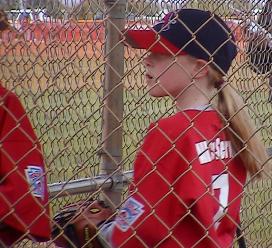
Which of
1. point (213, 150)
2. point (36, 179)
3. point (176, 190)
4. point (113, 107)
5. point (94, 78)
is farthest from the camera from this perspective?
point (94, 78)

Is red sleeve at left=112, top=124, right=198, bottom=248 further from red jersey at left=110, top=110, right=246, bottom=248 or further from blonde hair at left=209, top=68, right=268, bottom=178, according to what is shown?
blonde hair at left=209, top=68, right=268, bottom=178

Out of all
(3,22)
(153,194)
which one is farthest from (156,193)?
(3,22)

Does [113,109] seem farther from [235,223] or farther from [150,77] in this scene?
[235,223]

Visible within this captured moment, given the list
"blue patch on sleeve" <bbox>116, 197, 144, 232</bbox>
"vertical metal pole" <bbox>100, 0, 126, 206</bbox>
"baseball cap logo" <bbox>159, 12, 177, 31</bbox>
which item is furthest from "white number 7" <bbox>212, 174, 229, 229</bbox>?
"vertical metal pole" <bbox>100, 0, 126, 206</bbox>

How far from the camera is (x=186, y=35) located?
7.84 feet

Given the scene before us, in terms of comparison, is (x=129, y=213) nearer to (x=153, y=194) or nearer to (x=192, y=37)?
(x=153, y=194)

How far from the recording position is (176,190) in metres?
2.13

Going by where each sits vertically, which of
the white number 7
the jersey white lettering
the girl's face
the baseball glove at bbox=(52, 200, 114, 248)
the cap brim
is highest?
the cap brim

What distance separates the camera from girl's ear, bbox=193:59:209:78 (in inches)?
92.4

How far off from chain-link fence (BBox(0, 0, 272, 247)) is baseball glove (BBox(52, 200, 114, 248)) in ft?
0.25

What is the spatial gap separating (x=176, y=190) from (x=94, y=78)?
258 cm

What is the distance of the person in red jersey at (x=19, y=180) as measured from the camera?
2346mm

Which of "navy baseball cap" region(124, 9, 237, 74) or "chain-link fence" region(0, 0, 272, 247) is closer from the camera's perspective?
"navy baseball cap" region(124, 9, 237, 74)

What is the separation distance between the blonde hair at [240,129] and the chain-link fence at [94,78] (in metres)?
0.06
